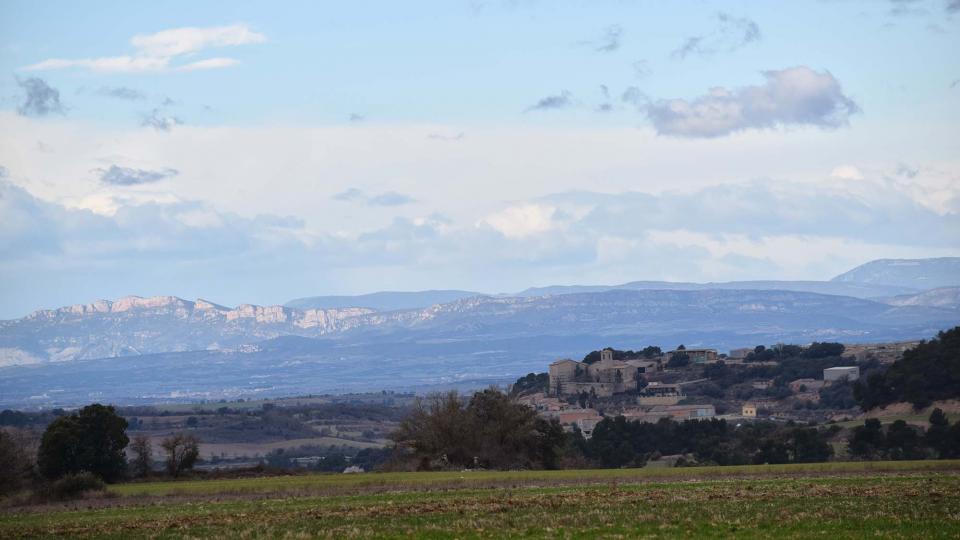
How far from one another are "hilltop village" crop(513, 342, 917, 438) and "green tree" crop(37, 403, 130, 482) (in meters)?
63.7

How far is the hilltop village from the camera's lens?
12938cm

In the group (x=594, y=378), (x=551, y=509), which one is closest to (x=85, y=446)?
(x=551, y=509)

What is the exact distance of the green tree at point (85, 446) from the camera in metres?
58.3

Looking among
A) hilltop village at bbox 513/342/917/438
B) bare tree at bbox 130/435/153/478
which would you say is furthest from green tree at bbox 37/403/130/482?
hilltop village at bbox 513/342/917/438

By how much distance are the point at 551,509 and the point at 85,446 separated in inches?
1305

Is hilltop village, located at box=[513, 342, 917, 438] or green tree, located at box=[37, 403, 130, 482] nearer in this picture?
green tree, located at box=[37, 403, 130, 482]

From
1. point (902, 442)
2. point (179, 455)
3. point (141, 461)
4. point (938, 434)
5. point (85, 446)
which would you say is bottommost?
point (902, 442)

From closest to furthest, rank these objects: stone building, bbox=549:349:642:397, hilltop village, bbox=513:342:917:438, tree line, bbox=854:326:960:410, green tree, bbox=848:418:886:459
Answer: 1. green tree, bbox=848:418:886:459
2. tree line, bbox=854:326:960:410
3. hilltop village, bbox=513:342:917:438
4. stone building, bbox=549:349:642:397

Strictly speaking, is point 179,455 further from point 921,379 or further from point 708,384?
point 708,384

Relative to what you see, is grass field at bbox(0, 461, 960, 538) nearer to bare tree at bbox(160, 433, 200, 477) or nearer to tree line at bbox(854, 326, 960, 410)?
bare tree at bbox(160, 433, 200, 477)

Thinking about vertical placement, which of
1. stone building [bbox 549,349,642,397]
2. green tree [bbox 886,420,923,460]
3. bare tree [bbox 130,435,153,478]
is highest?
stone building [bbox 549,349,642,397]

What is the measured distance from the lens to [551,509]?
32.6m

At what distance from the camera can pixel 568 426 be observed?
122562mm

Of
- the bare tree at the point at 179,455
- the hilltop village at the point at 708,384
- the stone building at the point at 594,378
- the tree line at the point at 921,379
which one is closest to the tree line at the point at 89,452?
the bare tree at the point at 179,455
